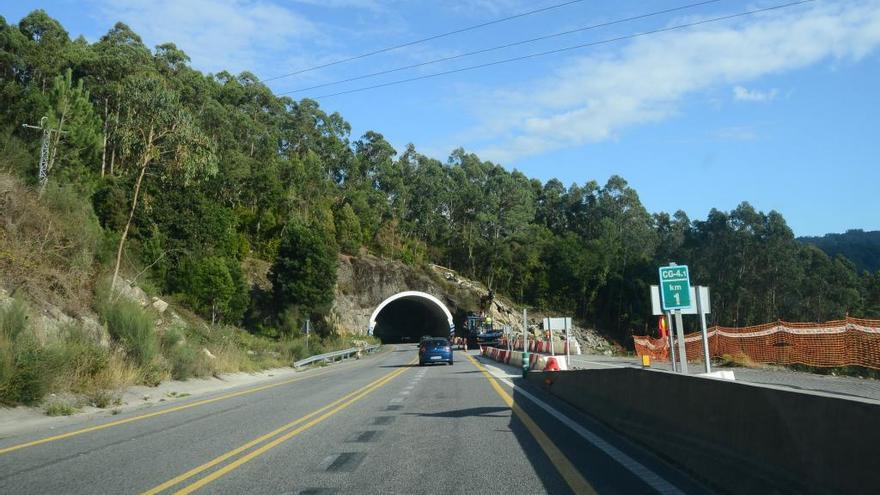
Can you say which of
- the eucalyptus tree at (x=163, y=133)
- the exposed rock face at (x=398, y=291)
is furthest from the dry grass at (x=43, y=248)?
the exposed rock face at (x=398, y=291)

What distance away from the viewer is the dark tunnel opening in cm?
9071

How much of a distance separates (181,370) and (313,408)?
976 centimetres

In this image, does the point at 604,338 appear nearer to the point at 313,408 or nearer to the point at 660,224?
the point at 660,224

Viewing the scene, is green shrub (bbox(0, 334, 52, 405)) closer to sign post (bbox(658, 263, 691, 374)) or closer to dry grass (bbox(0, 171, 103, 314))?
dry grass (bbox(0, 171, 103, 314))

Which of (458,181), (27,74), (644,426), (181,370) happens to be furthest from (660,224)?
(644,426)

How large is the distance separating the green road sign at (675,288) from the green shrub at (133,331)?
1469 centimetres

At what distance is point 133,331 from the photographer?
21203 mm

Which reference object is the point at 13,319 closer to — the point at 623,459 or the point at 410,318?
the point at 623,459

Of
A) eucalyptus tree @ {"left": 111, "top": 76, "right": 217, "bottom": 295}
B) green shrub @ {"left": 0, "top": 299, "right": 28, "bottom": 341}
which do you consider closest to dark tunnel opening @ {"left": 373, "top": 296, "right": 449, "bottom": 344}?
eucalyptus tree @ {"left": 111, "top": 76, "right": 217, "bottom": 295}

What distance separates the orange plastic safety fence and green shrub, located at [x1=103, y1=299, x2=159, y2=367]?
68.5 feet

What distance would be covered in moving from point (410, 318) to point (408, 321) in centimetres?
143

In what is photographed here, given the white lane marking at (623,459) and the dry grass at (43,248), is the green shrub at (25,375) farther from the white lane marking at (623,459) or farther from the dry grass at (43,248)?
the white lane marking at (623,459)

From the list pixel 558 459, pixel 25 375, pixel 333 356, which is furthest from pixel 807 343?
pixel 333 356

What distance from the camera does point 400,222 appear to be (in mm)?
105250
